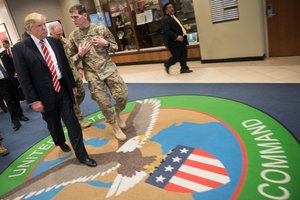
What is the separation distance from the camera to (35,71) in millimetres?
2566

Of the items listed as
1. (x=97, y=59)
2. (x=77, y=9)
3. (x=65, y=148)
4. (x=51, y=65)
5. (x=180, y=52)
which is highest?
(x=77, y=9)

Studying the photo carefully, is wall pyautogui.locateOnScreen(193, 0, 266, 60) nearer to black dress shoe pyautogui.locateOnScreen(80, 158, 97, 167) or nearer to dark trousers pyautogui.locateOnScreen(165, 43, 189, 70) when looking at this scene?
dark trousers pyautogui.locateOnScreen(165, 43, 189, 70)

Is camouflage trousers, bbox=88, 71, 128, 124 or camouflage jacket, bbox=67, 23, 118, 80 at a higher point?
camouflage jacket, bbox=67, 23, 118, 80

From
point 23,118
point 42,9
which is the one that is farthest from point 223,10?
point 42,9

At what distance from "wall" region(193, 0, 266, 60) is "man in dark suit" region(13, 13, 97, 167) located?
14.0 feet

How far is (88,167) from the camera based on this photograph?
3010 mm

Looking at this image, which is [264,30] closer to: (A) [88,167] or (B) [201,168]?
(B) [201,168]

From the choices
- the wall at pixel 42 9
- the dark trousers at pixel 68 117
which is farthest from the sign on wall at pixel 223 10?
the wall at pixel 42 9

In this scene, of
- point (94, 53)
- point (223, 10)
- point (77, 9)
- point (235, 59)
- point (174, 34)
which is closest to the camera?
Result: point (77, 9)

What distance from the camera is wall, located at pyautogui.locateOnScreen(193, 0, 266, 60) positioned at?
554 centimetres

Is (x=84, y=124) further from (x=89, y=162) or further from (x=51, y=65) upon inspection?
(x=51, y=65)

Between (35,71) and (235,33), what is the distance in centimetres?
467

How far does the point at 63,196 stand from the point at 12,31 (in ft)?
25.7

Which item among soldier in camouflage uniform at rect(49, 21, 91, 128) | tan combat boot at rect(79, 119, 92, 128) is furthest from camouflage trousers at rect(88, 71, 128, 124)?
tan combat boot at rect(79, 119, 92, 128)
